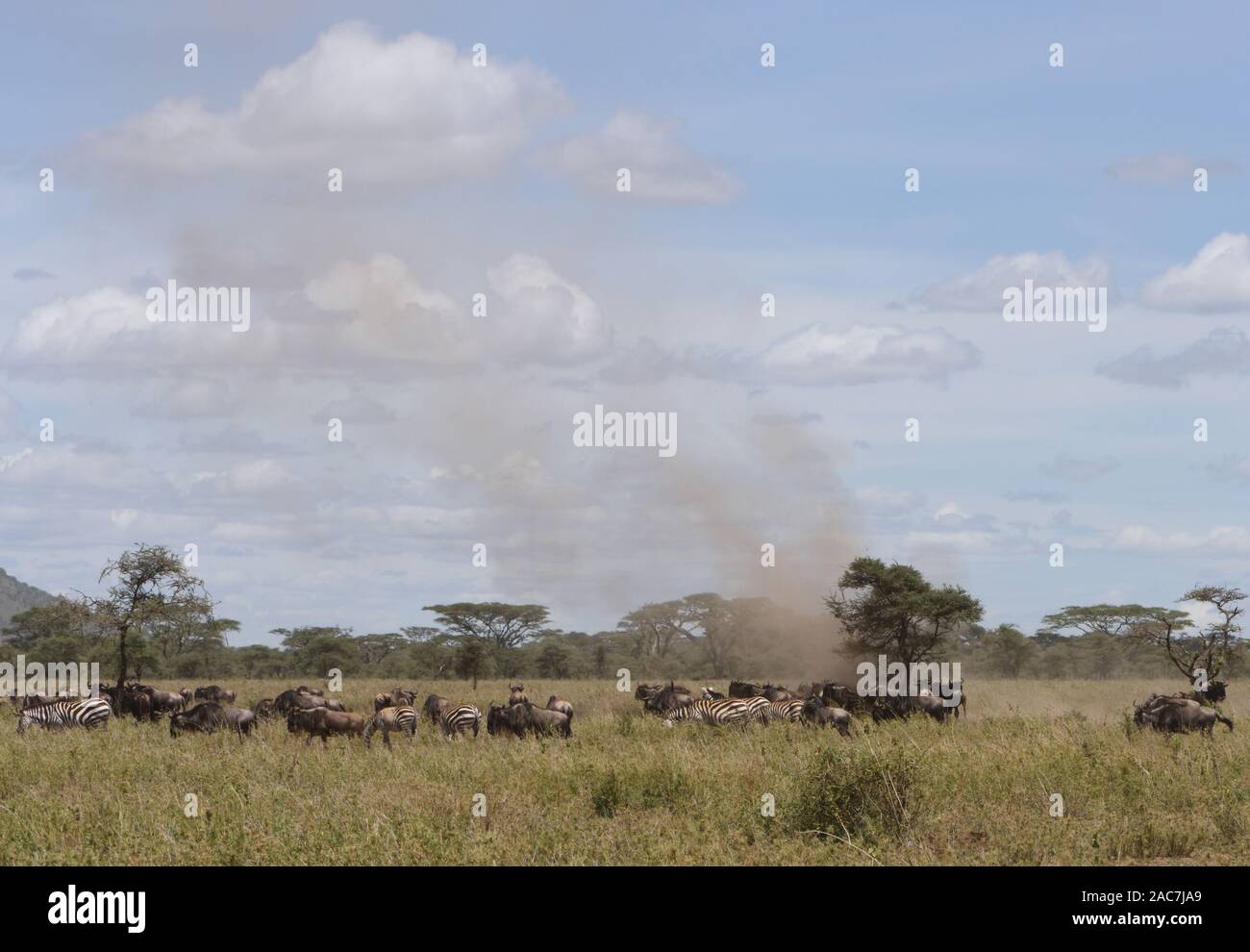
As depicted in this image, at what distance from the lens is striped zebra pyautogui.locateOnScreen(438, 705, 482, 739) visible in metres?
25.4

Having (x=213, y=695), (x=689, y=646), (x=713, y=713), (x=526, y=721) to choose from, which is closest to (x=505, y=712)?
(x=526, y=721)

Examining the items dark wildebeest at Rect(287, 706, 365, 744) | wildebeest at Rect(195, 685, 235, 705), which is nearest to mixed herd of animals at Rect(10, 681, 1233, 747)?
dark wildebeest at Rect(287, 706, 365, 744)

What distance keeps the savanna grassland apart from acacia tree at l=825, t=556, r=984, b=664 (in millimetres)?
18585

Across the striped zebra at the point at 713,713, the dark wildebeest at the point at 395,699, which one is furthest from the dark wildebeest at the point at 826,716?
the dark wildebeest at the point at 395,699

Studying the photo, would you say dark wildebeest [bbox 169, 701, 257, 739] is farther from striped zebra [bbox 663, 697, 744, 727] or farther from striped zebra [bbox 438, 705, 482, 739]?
striped zebra [bbox 663, 697, 744, 727]

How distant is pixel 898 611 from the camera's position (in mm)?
41750

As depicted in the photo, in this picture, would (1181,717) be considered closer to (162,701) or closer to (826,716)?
(826,716)

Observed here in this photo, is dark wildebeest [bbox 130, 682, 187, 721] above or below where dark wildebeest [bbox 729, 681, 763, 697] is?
above

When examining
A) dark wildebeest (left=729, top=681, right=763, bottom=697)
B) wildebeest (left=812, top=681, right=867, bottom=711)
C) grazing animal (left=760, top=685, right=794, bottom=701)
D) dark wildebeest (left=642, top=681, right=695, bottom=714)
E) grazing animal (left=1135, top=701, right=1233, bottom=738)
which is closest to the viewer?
grazing animal (left=1135, top=701, right=1233, bottom=738)

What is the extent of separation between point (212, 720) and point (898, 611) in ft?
79.6

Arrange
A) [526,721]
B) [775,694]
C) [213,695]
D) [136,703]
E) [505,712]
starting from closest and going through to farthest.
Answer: [526,721] < [505,712] < [136,703] < [775,694] < [213,695]
